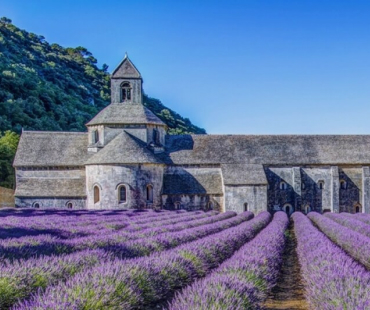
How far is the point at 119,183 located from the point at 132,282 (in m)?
27.4

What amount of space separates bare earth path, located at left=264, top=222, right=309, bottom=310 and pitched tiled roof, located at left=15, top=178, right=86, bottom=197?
24892mm

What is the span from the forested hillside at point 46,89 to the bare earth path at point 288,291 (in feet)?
124

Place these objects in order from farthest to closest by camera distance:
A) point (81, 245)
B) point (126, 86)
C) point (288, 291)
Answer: point (126, 86) → point (81, 245) → point (288, 291)

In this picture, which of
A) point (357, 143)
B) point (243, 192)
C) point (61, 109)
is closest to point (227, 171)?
point (243, 192)

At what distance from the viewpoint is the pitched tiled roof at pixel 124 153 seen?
109 ft

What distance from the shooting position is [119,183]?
33.1 m

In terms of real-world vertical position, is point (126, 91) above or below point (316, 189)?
above

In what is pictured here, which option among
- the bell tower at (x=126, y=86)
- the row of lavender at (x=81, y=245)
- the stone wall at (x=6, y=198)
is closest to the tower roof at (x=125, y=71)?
the bell tower at (x=126, y=86)

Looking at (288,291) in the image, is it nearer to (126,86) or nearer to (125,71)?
(126,86)

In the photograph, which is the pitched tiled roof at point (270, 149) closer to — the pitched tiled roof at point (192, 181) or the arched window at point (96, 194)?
the pitched tiled roof at point (192, 181)

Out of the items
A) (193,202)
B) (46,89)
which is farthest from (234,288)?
(46,89)

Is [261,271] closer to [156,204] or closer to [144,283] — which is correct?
[144,283]

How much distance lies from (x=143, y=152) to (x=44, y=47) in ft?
319

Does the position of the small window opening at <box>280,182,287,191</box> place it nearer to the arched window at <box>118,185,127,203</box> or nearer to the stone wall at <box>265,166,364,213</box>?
the stone wall at <box>265,166,364,213</box>
